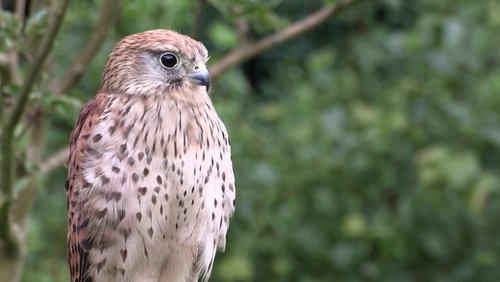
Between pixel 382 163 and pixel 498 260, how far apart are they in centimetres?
77

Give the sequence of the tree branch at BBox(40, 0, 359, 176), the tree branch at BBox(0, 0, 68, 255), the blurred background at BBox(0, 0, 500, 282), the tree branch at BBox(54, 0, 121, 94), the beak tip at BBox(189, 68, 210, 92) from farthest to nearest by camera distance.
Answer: the blurred background at BBox(0, 0, 500, 282) < the tree branch at BBox(40, 0, 359, 176) < the tree branch at BBox(54, 0, 121, 94) < the beak tip at BBox(189, 68, 210, 92) < the tree branch at BBox(0, 0, 68, 255)

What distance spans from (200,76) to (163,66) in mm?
115

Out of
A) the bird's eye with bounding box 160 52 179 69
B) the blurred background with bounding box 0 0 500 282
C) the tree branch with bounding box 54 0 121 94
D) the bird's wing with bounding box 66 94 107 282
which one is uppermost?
the blurred background with bounding box 0 0 500 282

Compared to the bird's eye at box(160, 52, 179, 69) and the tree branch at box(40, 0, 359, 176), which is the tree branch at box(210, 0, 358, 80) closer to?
the tree branch at box(40, 0, 359, 176)

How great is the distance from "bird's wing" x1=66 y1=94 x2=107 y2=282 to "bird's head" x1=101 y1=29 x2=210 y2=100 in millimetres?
111

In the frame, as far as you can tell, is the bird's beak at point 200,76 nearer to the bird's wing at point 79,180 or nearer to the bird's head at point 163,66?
the bird's head at point 163,66

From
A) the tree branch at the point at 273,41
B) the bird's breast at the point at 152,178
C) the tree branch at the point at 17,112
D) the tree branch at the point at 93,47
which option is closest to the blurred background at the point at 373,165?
the tree branch at the point at 273,41

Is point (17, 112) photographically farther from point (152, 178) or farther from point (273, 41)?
point (273, 41)

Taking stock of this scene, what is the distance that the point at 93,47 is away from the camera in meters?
4.78

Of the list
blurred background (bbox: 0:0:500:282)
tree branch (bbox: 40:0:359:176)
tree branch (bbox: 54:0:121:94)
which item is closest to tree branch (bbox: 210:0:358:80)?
tree branch (bbox: 40:0:359:176)

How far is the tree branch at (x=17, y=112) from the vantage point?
381 cm

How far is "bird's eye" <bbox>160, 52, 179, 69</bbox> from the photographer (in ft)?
12.8

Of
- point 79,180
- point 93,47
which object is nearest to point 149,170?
point 79,180

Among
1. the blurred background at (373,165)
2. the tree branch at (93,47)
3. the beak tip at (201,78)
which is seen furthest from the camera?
the blurred background at (373,165)
